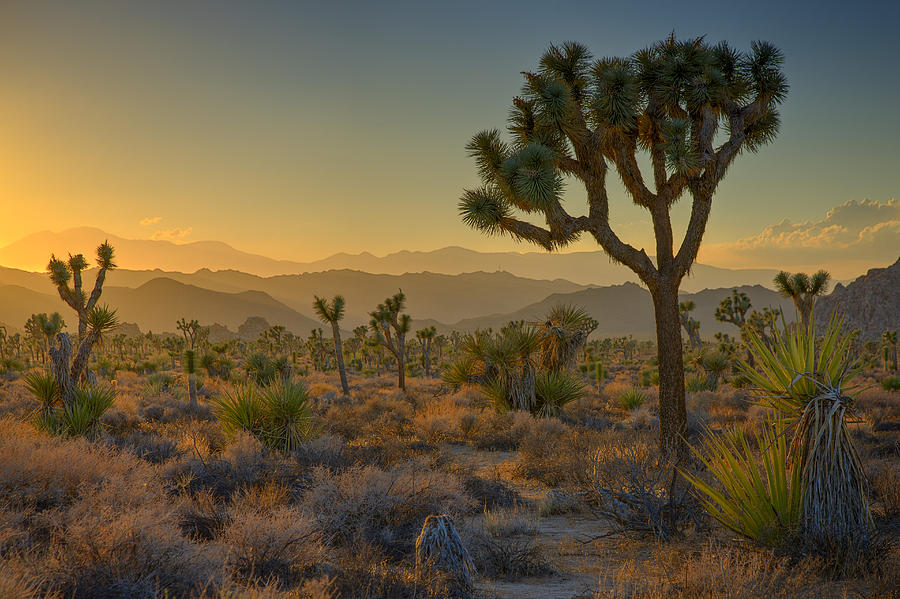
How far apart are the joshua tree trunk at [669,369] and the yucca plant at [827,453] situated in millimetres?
4673

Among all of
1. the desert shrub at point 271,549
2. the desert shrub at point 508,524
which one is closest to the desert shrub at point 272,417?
the desert shrub at point 508,524

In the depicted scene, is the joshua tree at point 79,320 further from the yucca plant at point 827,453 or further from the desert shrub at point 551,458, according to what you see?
the yucca plant at point 827,453

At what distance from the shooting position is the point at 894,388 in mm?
23234

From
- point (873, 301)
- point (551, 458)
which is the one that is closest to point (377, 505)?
point (551, 458)

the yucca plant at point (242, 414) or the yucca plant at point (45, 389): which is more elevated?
the yucca plant at point (45, 389)

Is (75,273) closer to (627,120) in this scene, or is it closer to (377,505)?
(377,505)

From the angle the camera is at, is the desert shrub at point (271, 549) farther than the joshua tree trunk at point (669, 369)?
No

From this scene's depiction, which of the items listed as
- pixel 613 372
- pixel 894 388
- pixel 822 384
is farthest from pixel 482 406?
pixel 613 372

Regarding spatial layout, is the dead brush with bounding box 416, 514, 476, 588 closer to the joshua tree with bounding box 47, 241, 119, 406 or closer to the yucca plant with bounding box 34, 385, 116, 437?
the yucca plant with bounding box 34, 385, 116, 437

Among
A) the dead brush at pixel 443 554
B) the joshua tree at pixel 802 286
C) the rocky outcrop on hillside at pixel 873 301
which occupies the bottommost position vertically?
the dead brush at pixel 443 554

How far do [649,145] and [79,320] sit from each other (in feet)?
54.4

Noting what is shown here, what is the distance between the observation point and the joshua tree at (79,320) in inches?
411

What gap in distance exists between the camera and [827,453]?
4770 mm

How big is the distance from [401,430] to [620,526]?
28.9 feet
